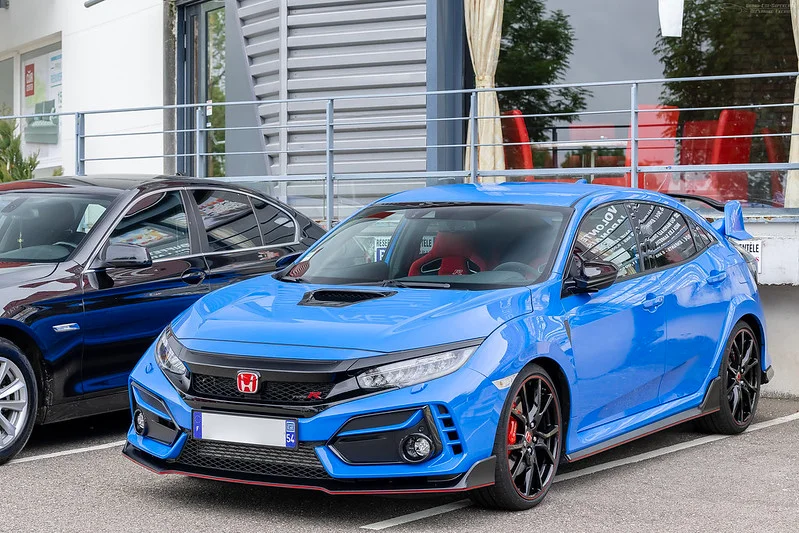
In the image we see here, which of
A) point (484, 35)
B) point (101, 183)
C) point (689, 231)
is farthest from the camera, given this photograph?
point (484, 35)

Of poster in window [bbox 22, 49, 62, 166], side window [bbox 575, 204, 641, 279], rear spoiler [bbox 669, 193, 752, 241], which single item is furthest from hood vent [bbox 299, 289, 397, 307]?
poster in window [bbox 22, 49, 62, 166]

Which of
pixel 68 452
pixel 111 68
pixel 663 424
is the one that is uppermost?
pixel 111 68

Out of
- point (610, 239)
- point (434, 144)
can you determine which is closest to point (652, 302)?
point (610, 239)

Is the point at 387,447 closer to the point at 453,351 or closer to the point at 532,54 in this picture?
the point at 453,351

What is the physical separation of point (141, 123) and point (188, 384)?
12.6m

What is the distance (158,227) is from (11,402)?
161cm

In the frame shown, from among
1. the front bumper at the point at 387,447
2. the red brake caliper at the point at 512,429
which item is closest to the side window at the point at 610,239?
the red brake caliper at the point at 512,429

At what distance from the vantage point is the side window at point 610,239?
6164 millimetres

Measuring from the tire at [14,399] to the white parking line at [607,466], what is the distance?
2281 mm

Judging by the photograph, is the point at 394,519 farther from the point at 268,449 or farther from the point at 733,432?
the point at 733,432

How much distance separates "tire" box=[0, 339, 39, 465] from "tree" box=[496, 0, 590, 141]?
7902 millimetres

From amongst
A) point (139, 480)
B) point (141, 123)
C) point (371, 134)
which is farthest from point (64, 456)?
point (141, 123)

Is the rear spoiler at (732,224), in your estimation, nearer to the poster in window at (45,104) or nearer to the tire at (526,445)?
the tire at (526,445)

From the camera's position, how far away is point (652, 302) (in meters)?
6.31
